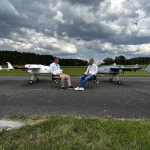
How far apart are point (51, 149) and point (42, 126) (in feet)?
2.29

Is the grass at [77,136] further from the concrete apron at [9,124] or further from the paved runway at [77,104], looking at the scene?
the paved runway at [77,104]

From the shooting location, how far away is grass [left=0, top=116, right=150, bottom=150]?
5.50 feet

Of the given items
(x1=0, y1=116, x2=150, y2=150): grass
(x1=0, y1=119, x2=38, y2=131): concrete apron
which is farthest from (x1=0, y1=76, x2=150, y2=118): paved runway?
(x1=0, y1=116, x2=150, y2=150): grass

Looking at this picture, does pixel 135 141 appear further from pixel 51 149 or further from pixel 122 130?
pixel 51 149

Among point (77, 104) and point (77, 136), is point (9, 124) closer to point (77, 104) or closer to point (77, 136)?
point (77, 136)

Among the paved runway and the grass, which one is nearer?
the grass

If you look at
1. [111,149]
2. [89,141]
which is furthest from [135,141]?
[89,141]

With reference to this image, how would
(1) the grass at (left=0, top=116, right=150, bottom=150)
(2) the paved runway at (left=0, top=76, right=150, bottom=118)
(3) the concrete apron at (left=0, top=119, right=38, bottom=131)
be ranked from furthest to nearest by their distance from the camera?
(2) the paved runway at (left=0, top=76, right=150, bottom=118)
(3) the concrete apron at (left=0, top=119, right=38, bottom=131)
(1) the grass at (left=0, top=116, right=150, bottom=150)

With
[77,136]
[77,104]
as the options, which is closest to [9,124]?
[77,136]

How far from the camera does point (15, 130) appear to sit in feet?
6.93

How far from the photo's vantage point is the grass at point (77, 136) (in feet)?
5.50

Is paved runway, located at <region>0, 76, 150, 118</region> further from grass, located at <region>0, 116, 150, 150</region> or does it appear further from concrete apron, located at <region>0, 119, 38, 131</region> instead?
grass, located at <region>0, 116, 150, 150</region>

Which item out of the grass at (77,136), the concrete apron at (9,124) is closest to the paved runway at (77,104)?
the concrete apron at (9,124)

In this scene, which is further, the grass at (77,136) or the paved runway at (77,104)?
the paved runway at (77,104)
